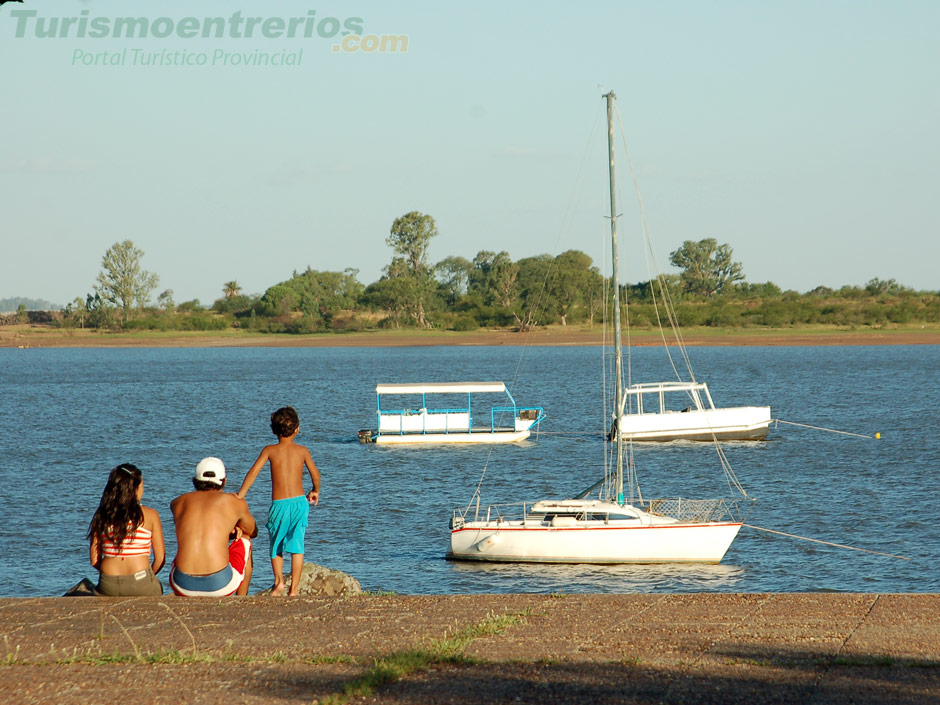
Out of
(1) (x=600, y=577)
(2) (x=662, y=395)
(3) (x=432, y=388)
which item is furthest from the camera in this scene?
(2) (x=662, y=395)

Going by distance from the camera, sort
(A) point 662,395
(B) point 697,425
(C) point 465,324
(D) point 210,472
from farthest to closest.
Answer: (C) point 465,324 < (A) point 662,395 < (B) point 697,425 < (D) point 210,472

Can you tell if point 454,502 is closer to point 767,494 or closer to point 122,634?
point 767,494

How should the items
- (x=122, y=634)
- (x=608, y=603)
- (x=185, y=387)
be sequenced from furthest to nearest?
(x=185, y=387)
(x=608, y=603)
(x=122, y=634)

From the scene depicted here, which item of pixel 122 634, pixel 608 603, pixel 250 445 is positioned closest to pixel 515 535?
pixel 608 603

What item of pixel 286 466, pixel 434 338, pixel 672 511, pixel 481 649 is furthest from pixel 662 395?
pixel 434 338

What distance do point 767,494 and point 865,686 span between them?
27369mm

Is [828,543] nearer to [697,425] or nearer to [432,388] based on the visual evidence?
[697,425]

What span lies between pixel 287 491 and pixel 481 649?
3.12 metres

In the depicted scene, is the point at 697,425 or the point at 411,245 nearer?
the point at 697,425

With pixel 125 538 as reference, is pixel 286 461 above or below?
above

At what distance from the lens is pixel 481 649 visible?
7.94 metres

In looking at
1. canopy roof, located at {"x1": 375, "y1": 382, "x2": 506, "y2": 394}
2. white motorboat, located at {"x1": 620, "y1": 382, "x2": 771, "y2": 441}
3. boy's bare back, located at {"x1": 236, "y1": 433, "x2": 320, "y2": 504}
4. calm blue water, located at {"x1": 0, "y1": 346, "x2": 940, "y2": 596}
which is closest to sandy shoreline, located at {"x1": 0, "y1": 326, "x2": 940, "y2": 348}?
calm blue water, located at {"x1": 0, "y1": 346, "x2": 940, "y2": 596}

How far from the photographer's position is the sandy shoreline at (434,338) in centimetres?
14900

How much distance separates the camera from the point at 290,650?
26.0ft
